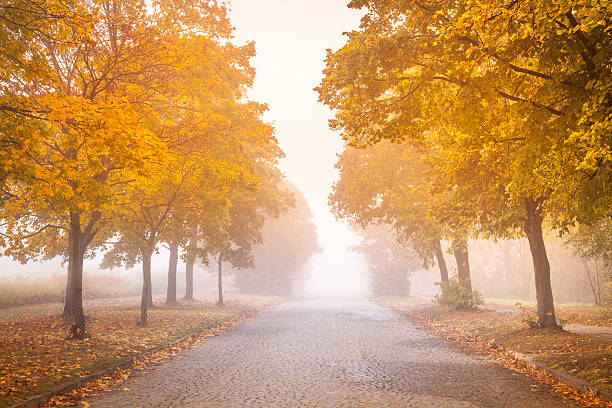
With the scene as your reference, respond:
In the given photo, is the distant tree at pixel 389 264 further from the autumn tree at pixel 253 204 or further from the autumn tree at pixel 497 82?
the autumn tree at pixel 497 82

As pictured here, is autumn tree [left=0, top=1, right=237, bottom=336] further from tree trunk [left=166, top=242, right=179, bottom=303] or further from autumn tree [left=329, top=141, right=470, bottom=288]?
tree trunk [left=166, top=242, right=179, bottom=303]

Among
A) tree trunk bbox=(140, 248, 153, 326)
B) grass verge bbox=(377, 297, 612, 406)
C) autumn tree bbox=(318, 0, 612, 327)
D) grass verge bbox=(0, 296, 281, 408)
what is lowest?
grass verge bbox=(377, 297, 612, 406)

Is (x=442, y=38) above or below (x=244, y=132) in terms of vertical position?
below

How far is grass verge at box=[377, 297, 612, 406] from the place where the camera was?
7.16 metres

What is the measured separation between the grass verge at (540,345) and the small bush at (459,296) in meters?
3.13

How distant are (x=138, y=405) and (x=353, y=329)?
11.1m

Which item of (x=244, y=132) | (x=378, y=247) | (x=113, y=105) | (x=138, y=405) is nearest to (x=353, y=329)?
(x=244, y=132)

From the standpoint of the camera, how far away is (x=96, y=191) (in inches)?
360

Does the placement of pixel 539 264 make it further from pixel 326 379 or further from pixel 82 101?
pixel 82 101

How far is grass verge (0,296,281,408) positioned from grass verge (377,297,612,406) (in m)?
8.89

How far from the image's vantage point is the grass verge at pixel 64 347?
657 centimetres

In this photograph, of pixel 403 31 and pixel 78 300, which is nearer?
pixel 403 31

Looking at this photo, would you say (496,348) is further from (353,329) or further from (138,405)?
(138,405)

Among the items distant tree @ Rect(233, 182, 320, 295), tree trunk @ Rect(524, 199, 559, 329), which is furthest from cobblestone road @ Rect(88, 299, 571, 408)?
distant tree @ Rect(233, 182, 320, 295)
